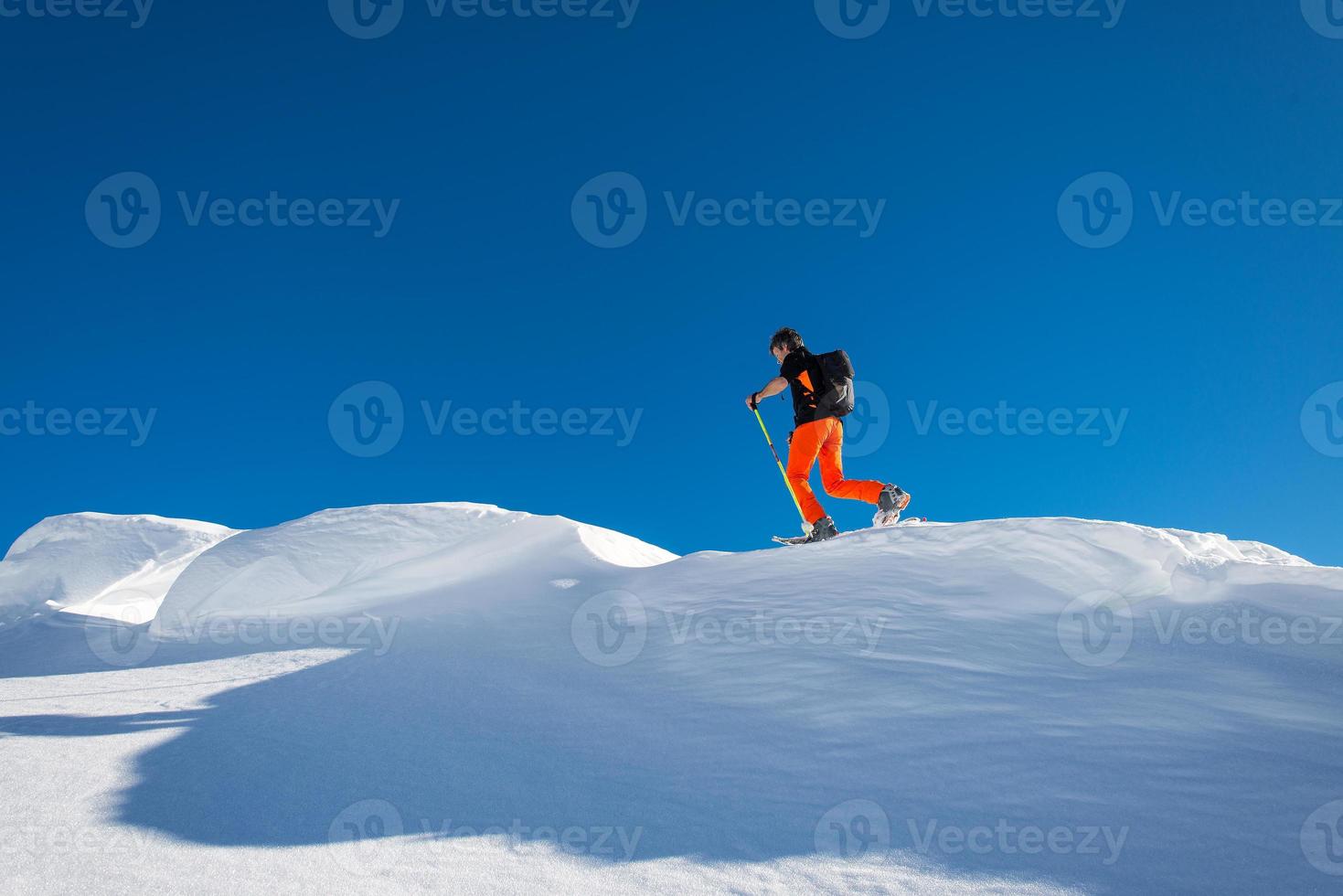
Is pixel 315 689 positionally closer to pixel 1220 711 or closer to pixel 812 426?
pixel 812 426

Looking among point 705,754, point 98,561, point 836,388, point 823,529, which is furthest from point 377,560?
point 98,561

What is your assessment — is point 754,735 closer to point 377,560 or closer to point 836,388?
point 836,388

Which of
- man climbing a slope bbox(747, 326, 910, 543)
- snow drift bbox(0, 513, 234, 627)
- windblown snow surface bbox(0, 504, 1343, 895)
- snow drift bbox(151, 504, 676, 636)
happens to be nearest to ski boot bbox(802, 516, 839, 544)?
man climbing a slope bbox(747, 326, 910, 543)

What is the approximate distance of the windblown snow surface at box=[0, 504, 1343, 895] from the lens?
2488 mm

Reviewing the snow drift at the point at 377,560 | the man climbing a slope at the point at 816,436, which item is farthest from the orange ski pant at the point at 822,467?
the snow drift at the point at 377,560

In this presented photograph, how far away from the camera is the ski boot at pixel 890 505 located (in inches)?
275

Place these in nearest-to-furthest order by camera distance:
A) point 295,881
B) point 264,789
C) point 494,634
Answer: point 295,881
point 264,789
point 494,634

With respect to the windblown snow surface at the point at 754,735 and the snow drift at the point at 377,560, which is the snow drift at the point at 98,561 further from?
the windblown snow surface at the point at 754,735

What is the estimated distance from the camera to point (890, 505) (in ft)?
23.0

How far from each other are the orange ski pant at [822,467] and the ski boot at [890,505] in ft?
0.24

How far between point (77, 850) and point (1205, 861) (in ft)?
13.3

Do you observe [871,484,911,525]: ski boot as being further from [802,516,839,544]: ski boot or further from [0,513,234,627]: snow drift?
[0,513,234,627]: snow drift

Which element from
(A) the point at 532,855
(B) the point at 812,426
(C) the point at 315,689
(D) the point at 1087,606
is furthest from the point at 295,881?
(B) the point at 812,426

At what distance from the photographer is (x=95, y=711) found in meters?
4.48
